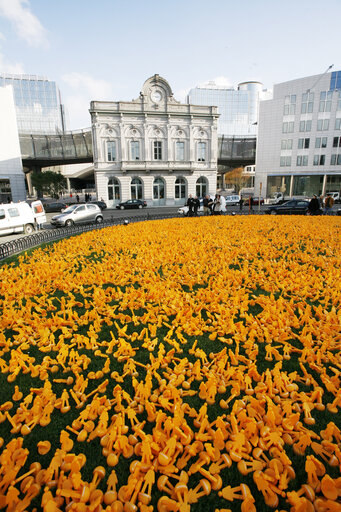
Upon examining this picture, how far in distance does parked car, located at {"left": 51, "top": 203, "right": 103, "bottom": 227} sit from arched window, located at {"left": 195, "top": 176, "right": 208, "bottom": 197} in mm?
24283

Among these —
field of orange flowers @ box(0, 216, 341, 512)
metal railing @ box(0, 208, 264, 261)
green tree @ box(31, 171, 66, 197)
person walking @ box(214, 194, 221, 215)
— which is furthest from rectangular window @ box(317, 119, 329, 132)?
field of orange flowers @ box(0, 216, 341, 512)

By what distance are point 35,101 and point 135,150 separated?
348 feet

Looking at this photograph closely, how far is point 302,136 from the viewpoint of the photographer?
50.7 metres

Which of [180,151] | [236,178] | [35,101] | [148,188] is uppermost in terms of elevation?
[35,101]

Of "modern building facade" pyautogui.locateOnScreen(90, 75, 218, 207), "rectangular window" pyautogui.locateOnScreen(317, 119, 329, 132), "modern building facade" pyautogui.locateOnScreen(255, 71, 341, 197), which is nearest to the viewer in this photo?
"modern building facade" pyautogui.locateOnScreen(90, 75, 218, 207)

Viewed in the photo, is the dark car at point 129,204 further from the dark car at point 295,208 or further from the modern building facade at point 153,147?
the dark car at point 295,208

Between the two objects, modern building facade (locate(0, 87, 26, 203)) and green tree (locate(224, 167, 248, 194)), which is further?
green tree (locate(224, 167, 248, 194))

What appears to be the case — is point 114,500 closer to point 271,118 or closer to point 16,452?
point 16,452

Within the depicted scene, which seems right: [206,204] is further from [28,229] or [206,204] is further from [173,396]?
[173,396]

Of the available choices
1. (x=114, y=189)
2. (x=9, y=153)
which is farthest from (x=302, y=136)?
(x=9, y=153)

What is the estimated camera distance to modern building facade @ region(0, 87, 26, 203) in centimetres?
3519

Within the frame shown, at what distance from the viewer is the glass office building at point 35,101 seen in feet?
371

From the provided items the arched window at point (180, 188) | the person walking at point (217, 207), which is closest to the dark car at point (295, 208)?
the person walking at point (217, 207)

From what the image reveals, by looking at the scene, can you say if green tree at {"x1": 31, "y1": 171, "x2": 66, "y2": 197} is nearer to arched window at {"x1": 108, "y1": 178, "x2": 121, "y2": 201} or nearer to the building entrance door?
arched window at {"x1": 108, "y1": 178, "x2": 121, "y2": 201}
